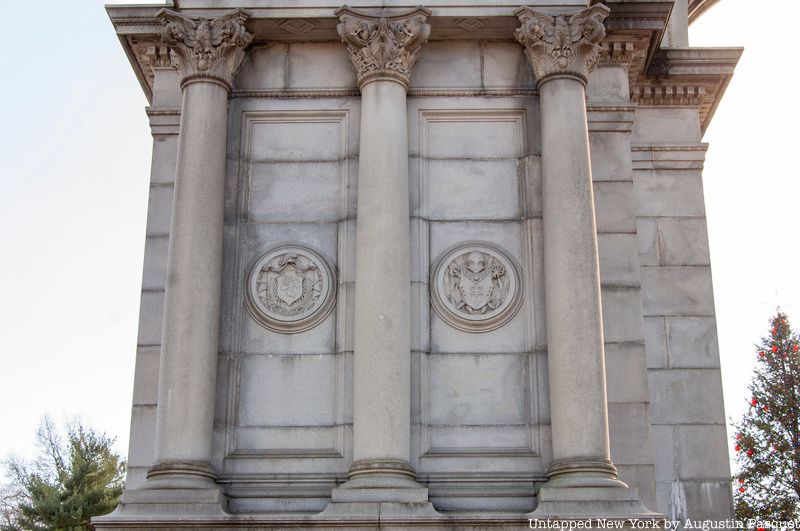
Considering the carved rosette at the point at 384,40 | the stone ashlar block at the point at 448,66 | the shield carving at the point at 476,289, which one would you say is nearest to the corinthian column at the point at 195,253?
the carved rosette at the point at 384,40

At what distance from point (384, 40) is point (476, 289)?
4663 millimetres

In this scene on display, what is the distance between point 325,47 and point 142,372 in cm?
680

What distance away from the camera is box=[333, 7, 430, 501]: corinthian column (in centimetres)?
1548

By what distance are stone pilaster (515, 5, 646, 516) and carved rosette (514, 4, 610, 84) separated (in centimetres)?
2

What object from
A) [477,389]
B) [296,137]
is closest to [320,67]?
[296,137]

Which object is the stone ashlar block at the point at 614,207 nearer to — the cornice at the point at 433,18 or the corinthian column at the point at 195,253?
the cornice at the point at 433,18

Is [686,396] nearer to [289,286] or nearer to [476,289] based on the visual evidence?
[476,289]

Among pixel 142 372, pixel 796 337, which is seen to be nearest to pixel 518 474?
pixel 142 372

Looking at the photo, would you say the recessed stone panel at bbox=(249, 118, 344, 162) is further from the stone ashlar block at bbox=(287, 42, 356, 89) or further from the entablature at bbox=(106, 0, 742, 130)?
the entablature at bbox=(106, 0, 742, 130)

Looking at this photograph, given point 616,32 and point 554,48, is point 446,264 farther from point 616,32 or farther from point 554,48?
point 616,32

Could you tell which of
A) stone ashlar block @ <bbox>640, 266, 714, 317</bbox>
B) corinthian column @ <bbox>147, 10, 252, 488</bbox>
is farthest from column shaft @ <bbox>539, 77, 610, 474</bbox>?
corinthian column @ <bbox>147, 10, 252, 488</bbox>

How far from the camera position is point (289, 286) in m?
17.1

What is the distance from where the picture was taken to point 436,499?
1572cm

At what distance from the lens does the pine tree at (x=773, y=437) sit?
42.8 meters
